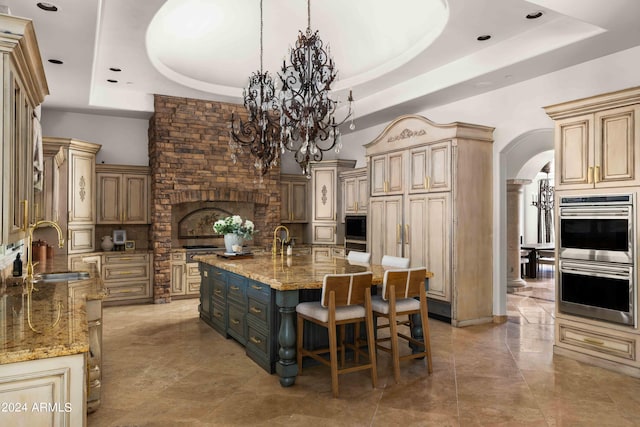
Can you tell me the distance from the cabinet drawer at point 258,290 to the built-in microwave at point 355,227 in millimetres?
3483

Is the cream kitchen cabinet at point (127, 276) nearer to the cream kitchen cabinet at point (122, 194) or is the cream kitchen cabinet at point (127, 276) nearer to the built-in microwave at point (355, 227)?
the cream kitchen cabinet at point (122, 194)

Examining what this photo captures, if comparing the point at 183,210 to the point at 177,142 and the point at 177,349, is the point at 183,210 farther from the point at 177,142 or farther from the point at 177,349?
the point at 177,349

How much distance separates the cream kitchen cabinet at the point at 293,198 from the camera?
874cm

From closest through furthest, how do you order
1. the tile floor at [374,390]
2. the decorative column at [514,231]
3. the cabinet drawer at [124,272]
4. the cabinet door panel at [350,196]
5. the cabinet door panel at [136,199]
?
the tile floor at [374,390], the cabinet drawer at [124,272], the cabinet door panel at [136,199], the cabinet door panel at [350,196], the decorative column at [514,231]

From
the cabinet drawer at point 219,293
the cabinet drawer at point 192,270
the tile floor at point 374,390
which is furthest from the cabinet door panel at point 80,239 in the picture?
the cabinet drawer at point 219,293

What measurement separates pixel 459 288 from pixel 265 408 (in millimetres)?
3252

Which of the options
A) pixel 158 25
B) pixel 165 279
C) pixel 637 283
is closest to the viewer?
pixel 637 283

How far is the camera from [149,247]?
25.3 ft

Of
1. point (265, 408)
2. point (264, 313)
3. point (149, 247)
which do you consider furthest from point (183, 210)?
point (265, 408)

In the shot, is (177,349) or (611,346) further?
(177,349)

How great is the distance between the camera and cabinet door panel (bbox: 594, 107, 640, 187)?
400 centimetres

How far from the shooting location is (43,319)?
2.17m

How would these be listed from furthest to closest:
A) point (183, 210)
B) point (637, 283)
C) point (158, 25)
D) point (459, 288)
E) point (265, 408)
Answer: point (183, 210) → point (459, 288) → point (158, 25) → point (637, 283) → point (265, 408)

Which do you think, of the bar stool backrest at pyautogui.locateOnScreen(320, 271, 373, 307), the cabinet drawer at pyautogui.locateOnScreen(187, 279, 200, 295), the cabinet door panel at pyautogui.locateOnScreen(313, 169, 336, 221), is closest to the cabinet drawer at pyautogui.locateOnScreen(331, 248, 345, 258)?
the cabinet door panel at pyautogui.locateOnScreen(313, 169, 336, 221)
